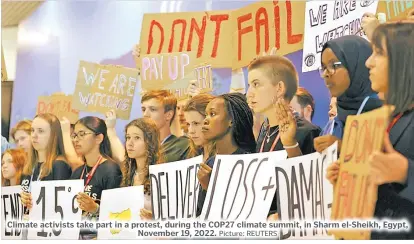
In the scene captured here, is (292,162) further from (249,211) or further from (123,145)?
(123,145)

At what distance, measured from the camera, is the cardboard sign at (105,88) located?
3297 millimetres

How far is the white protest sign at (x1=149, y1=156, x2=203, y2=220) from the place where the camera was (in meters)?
3.15

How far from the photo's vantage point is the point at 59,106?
3.37m

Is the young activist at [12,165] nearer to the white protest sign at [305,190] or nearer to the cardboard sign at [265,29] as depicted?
the cardboard sign at [265,29]

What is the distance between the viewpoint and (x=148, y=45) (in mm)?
3273

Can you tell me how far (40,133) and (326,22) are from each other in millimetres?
1592

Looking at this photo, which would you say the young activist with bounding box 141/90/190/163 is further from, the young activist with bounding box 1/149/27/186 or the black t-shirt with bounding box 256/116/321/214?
the young activist with bounding box 1/149/27/186

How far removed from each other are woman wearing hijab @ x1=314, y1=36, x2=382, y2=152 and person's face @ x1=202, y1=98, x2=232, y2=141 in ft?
1.47

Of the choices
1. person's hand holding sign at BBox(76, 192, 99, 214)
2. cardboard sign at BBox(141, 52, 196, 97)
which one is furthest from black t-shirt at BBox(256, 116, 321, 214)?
person's hand holding sign at BBox(76, 192, 99, 214)

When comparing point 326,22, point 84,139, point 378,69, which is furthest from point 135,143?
point 378,69

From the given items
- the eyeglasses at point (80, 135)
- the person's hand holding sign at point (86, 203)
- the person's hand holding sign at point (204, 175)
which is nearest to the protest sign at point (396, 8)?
the person's hand holding sign at point (204, 175)

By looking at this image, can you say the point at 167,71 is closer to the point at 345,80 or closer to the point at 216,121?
the point at 216,121

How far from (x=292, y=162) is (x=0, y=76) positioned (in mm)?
1625

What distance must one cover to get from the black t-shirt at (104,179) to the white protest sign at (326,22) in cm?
108
